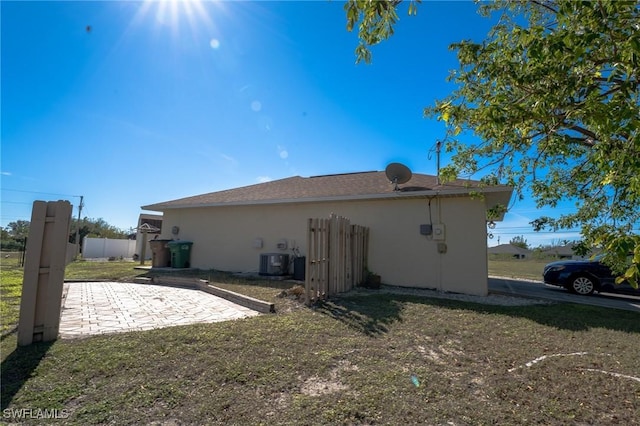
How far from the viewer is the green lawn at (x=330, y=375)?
7.55ft

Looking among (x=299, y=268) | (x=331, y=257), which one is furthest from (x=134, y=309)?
(x=299, y=268)

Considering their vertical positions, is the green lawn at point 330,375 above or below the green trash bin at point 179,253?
below

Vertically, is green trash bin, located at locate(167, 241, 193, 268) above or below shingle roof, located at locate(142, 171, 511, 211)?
below

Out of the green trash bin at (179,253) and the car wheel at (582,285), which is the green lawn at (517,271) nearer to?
the car wheel at (582,285)

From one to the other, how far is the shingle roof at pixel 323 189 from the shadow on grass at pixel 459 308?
9.32 feet

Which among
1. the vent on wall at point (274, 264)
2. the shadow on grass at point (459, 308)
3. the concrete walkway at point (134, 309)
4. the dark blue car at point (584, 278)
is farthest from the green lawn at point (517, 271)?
the concrete walkway at point (134, 309)

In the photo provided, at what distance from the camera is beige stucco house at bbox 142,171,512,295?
8.05 meters

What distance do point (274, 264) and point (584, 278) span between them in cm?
1006

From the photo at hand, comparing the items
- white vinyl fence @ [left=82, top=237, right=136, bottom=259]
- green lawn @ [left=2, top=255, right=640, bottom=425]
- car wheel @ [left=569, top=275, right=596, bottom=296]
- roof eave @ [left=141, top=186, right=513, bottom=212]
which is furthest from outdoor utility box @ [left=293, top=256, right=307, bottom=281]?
white vinyl fence @ [left=82, top=237, right=136, bottom=259]

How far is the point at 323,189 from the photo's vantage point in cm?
1097

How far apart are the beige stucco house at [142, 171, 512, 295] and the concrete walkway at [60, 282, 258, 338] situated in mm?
3884

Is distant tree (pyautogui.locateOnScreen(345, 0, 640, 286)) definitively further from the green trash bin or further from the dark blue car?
the green trash bin

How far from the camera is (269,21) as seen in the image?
5.98m

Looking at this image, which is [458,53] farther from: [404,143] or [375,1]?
[404,143]
